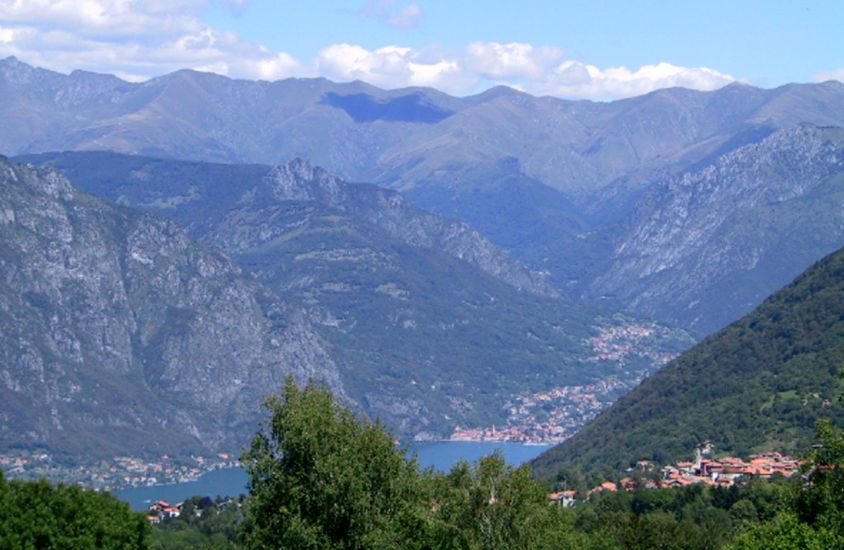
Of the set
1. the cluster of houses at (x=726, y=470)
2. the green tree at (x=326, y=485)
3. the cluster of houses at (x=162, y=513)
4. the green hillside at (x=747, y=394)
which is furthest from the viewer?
the green hillside at (x=747, y=394)

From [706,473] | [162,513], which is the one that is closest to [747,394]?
[706,473]

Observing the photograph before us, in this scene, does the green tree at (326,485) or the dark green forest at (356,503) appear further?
the green tree at (326,485)

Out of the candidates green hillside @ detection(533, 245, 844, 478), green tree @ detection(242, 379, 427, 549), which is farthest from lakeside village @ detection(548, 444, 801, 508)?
green tree @ detection(242, 379, 427, 549)

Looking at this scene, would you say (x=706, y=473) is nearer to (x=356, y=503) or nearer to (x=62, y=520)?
(x=356, y=503)

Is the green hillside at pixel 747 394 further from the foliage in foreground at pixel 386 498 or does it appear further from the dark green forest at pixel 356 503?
the dark green forest at pixel 356 503

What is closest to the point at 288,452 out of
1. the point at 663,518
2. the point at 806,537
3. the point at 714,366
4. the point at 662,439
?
the point at 806,537

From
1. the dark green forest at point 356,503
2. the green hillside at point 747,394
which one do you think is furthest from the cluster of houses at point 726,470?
the dark green forest at point 356,503
